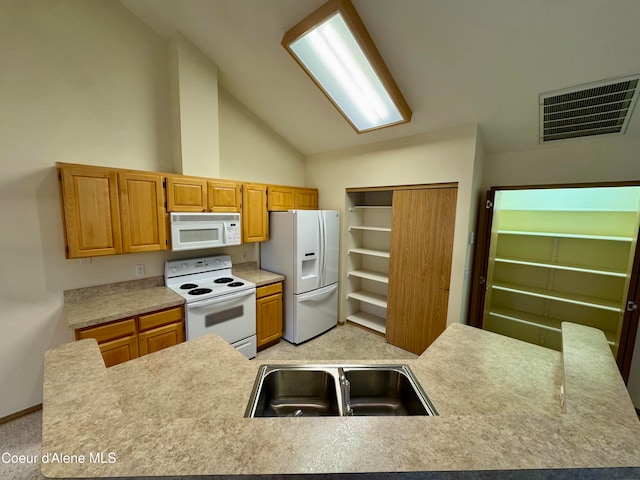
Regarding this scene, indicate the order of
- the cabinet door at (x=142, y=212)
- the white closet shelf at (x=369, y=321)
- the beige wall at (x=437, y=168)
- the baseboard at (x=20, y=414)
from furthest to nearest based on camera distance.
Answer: the white closet shelf at (x=369, y=321) < the beige wall at (x=437, y=168) < the cabinet door at (x=142, y=212) < the baseboard at (x=20, y=414)

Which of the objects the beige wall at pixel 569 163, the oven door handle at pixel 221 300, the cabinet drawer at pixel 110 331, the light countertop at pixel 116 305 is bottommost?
the cabinet drawer at pixel 110 331

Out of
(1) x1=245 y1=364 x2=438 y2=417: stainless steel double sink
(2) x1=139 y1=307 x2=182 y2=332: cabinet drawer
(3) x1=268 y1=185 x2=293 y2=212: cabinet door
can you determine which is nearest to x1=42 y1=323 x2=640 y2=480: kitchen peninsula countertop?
(1) x1=245 y1=364 x2=438 y2=417: stainless steel double sink

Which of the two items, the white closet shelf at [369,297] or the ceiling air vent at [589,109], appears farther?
the white closet shelf at [369,297]

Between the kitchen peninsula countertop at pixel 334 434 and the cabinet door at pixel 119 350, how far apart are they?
0.98m

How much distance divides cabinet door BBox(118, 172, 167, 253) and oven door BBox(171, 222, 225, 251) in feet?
0.33

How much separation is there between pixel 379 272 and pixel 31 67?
13.3 feet

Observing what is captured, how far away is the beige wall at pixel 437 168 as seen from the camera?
99.5 inches

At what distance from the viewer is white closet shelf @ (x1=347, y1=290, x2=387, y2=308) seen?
3512 millimetres

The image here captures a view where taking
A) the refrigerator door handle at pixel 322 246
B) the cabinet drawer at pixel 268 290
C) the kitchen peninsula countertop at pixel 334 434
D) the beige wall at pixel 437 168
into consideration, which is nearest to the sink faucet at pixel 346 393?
the kitchen peninsula countertop at pixel 334 434

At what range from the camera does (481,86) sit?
2061 millimetres

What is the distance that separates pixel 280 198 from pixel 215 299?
151 cm

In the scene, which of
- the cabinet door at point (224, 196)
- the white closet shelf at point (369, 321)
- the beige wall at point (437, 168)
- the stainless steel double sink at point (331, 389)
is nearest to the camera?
the stainless steel double sink at point (331, 389)

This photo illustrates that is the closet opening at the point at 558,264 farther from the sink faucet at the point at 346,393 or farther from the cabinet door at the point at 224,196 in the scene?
the cabinet door at the point at 224,196

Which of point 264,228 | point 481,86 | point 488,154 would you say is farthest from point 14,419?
point 488,154
